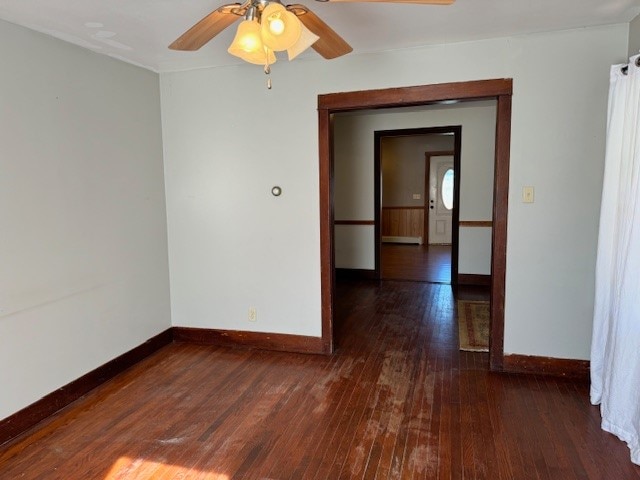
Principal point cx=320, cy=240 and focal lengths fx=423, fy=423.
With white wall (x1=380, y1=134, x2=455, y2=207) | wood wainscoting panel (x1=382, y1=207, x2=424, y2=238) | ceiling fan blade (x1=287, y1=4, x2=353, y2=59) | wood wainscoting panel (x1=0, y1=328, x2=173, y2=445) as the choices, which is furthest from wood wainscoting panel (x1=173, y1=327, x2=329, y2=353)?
white wall (x1=380, y1=134, x2=455, y2=207)

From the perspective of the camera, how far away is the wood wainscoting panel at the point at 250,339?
11.2ft

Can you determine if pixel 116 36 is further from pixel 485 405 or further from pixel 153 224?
pixel 485 405

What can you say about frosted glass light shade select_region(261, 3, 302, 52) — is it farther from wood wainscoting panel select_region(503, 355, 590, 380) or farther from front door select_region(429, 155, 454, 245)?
front door select_region(429, 155, 454, 245)

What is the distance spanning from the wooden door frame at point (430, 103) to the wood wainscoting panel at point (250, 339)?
5.9 inches

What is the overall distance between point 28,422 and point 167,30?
7.98 ft

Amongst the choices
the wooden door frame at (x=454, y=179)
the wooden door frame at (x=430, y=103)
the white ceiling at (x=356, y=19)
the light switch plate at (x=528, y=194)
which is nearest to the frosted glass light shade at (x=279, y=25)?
the white ceiling at (x=356, y=19)

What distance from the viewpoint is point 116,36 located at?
2.66 m

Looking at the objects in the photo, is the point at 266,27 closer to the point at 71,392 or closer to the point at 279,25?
the point at 279,25

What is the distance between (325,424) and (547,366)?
1.64 metres

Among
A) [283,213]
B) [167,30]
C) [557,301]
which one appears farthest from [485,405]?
[167,30]

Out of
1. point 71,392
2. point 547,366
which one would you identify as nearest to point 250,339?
point 71,392

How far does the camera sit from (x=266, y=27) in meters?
1.70

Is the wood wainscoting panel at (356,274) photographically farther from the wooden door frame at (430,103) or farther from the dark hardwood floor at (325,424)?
the wooden door frame at (430,103)

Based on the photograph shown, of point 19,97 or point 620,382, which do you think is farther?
point 19,97
